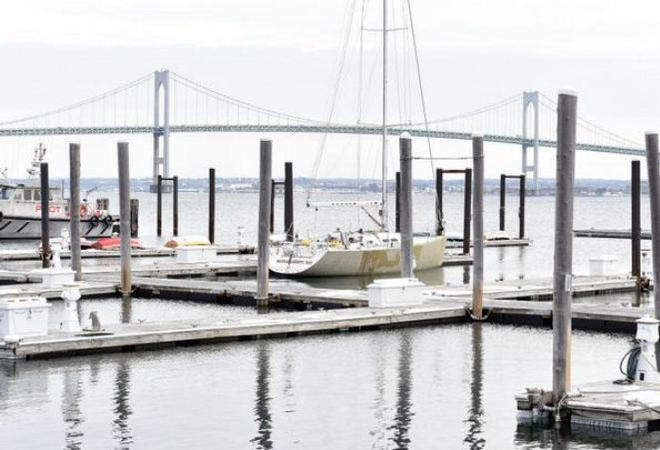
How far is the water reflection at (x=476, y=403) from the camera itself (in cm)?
1625

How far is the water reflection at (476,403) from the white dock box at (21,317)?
6.47 m

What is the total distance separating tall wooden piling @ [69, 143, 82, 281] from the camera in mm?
31625

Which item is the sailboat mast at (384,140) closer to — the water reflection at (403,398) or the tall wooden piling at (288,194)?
the tall wooden piling at (288,194)

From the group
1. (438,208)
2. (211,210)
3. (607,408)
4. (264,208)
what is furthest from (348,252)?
(607,408)

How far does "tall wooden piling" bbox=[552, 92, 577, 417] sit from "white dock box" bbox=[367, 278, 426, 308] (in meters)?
10.3

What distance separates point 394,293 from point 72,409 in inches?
409

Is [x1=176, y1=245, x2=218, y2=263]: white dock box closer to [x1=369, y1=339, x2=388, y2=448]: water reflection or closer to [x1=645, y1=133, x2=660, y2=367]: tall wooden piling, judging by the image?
[x1=369, y1=339, x2=388, y2=448]: water reflection

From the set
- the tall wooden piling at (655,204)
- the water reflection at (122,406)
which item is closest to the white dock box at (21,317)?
the water reflection at (122,406)

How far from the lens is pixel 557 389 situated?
16578 millimetres

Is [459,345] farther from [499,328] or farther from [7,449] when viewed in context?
[7,449]

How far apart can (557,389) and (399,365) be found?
17.3 ft

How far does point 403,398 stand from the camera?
738 inches

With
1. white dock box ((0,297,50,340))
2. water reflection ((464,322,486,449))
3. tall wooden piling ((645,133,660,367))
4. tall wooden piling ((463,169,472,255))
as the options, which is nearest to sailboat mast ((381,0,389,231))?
tall wooden piling ((463,169,472,255))

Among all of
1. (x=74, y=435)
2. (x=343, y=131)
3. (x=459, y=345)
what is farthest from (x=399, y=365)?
(x=343, y=131)
